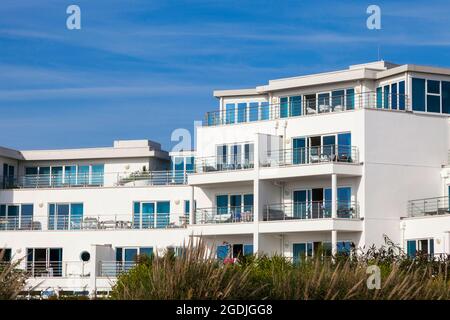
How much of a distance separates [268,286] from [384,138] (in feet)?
88.9

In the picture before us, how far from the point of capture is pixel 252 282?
2170 centimetres

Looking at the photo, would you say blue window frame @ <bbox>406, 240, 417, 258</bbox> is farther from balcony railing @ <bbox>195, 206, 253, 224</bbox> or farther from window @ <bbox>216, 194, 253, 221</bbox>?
window @ <bbox>216, 194, 253, 221</bbox>

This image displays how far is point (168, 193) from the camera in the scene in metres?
56.5

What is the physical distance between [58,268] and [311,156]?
50.6ft

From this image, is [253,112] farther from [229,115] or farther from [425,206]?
[425,206]

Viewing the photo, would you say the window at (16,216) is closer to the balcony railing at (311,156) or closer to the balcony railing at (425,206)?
the balcony railing at (311,156)

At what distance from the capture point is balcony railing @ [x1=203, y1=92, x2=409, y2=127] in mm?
49500

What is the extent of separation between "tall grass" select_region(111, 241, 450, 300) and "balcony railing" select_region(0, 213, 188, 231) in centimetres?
3104

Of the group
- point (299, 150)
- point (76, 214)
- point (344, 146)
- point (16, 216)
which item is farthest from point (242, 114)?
point (16, 216)

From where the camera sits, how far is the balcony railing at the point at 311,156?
4769 centimetres

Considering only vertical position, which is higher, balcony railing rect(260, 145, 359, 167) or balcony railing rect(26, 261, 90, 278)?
balcony railing rect(260, 145, 359, 167)

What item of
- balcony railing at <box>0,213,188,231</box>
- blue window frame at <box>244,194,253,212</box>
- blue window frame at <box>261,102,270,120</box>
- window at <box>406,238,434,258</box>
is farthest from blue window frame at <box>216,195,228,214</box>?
window at <box>406,238,434,258</box>
